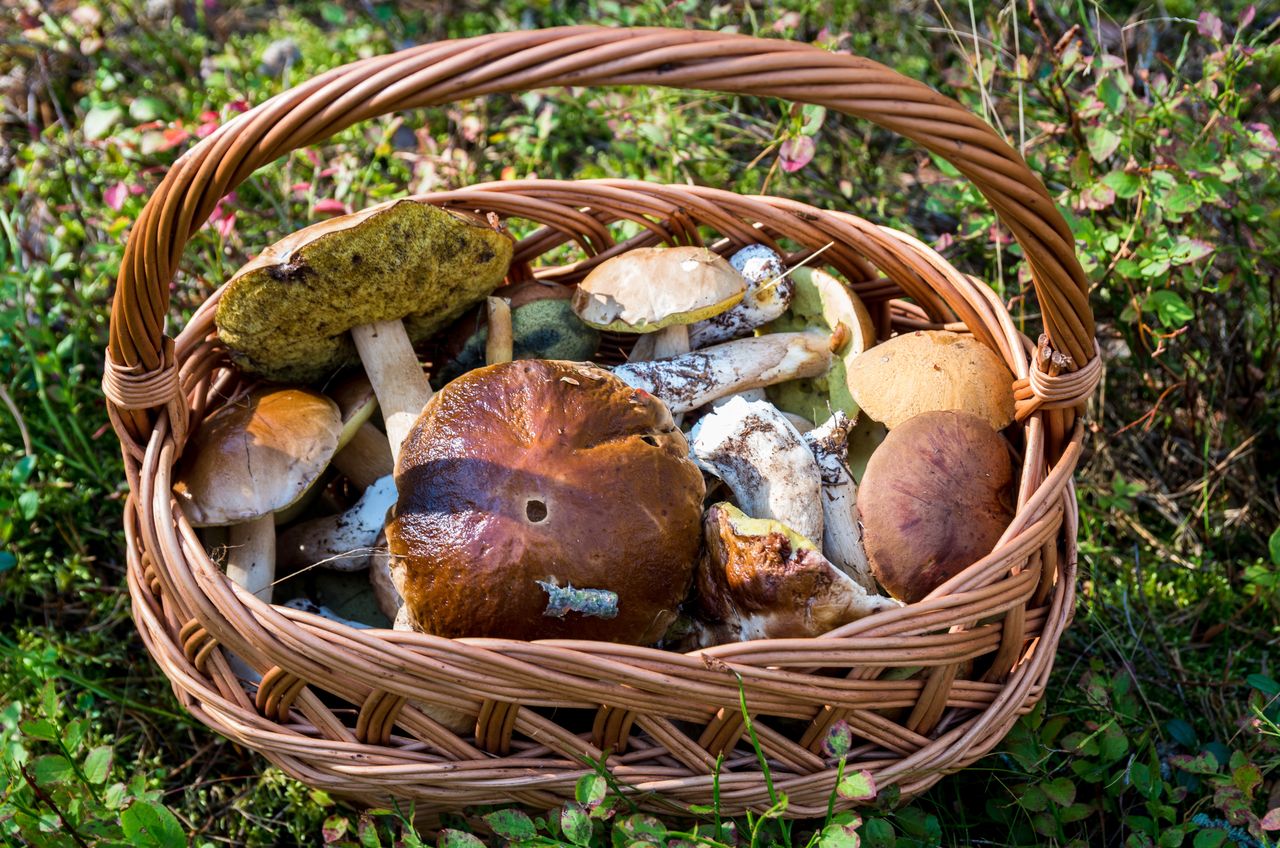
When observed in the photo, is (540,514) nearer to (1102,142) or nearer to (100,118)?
(1102,142)

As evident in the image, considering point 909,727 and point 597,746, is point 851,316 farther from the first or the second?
point 597,746

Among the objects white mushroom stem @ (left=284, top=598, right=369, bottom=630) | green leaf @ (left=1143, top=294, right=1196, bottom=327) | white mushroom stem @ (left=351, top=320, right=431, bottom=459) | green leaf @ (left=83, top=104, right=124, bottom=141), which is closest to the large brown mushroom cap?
white mushroom stem @ (left=351, top=320, right=431, bottom=459)

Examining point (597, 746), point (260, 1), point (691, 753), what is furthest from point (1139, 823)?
point (260, 1)

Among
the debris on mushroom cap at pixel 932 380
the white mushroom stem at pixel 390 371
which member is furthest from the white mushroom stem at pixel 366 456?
the debris on mushroom cap at pixel 932 380

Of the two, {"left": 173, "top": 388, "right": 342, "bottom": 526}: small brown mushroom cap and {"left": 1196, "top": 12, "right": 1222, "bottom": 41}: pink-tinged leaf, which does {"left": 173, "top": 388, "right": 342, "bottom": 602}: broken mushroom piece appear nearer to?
{"left": 173, "top": 388, "right": 342, "bottom": 526}: small brown mushroom cap

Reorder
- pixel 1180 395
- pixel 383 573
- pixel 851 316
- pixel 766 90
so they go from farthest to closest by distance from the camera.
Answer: pixel 1180 395
pixel 851 316
pixel 383 573
pixel 766 90

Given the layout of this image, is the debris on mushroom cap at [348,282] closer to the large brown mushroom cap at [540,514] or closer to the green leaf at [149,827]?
the large brown mushroom cap at [540,514]

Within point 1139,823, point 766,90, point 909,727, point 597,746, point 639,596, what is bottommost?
point 1139,823

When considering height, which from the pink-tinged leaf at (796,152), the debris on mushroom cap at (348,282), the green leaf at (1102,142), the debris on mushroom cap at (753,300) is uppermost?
the debris on mushroom cap at (348,282)
